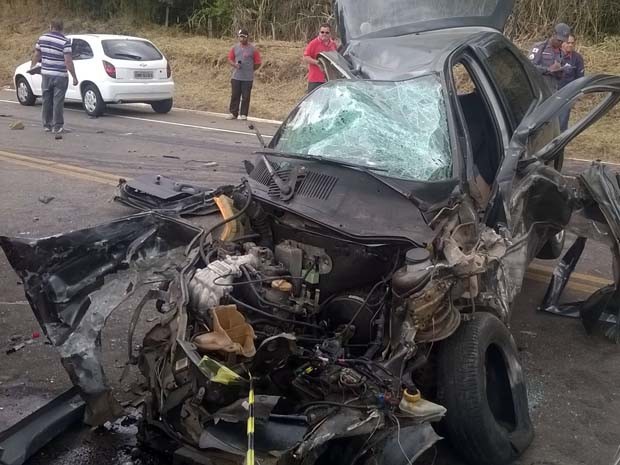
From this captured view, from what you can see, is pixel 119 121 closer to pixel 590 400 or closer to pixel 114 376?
pixel 114 376

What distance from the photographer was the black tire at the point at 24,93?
17078mm

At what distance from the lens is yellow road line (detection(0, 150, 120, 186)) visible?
966cm

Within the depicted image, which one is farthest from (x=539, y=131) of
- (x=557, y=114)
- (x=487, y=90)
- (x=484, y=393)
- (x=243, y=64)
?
(x=243, y=64)

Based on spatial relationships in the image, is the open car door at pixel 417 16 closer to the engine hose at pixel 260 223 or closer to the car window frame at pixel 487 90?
the car window frame at pixel 487 90

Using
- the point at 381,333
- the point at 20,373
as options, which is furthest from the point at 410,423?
the point at 20,373

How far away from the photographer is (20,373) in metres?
4.64

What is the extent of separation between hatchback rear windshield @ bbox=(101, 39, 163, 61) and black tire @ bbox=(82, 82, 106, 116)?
2.61 ft

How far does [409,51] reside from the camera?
212 inches

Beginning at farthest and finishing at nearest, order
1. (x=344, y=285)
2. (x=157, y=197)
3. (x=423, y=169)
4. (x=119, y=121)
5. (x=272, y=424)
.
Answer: (x=119, y=121), (x=157, y=197), (x=423, y=169), (x=344, y=285), (x=272, y=424)

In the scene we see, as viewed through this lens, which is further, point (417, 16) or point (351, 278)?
point (417, 16)

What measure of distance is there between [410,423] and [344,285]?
1.01 meters

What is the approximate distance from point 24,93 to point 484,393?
15.9m

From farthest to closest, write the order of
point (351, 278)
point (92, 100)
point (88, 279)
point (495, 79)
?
point (92, 100) → point (495, 79) → point (351, 278) → point (88, 279)

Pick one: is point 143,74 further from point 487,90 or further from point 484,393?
point 484,393
